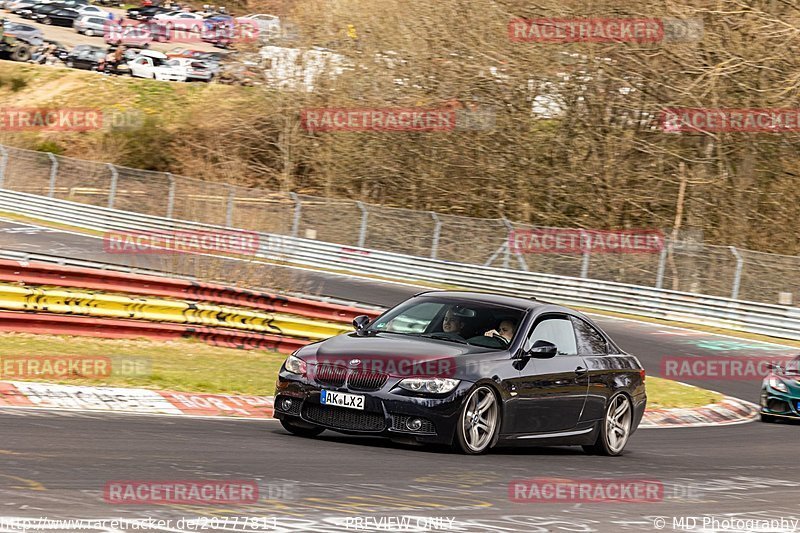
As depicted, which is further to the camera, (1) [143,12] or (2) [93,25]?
(1) [143,12]

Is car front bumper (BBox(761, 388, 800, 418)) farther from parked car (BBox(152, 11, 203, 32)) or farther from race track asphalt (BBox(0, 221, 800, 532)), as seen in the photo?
parked car (BBox(152, 11, 203, 32))

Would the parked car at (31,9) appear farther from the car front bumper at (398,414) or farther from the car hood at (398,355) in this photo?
the car front bumper at (398,414)

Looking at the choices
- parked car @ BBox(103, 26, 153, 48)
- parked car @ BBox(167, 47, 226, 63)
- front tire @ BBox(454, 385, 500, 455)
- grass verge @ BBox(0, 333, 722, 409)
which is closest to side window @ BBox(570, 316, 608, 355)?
front tire @ BBox(454, 385, 500, 455)

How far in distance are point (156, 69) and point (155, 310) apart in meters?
45.8

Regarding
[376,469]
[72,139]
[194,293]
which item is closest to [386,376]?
[376,469]

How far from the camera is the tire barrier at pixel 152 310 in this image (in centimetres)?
1582

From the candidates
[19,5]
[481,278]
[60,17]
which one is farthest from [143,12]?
[481,278]

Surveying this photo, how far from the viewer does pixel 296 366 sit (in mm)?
10086

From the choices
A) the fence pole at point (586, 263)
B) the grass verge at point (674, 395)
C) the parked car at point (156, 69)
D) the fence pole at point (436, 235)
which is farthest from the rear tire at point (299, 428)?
the parked car at point (156, 69)

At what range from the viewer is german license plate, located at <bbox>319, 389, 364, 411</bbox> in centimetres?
965

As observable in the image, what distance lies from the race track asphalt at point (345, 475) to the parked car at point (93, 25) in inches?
2491

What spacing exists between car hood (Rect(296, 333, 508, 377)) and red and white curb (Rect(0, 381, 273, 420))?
2.23 m

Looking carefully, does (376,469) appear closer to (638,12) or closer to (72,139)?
(638,12)

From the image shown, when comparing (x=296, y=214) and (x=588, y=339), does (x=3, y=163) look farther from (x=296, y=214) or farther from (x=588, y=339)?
(x=588, y=339)
